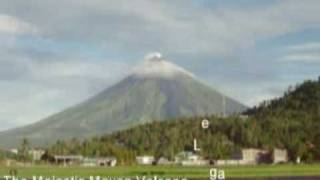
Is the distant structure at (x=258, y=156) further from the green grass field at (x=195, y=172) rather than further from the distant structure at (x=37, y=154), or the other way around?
the distant structure at (x=37, y=154)

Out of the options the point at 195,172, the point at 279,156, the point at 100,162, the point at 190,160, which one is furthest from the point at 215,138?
the point at 279,156

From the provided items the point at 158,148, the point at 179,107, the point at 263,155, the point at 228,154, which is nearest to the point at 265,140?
the point at 263,155

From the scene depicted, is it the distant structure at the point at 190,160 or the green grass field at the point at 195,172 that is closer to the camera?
the distant structure at the point at 190,160

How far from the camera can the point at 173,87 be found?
128 meters

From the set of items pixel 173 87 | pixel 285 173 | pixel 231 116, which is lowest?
pixel 285 173

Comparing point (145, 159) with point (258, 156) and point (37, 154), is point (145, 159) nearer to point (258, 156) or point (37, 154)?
point (258, 156)

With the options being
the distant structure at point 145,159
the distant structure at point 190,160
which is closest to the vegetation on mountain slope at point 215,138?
the distant structure at point 145,159

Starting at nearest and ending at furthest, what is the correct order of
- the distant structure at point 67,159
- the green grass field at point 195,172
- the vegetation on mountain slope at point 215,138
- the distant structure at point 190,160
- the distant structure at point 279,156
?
the distant structure at point 190,160, the green grass field at point 195,172, the vegetation on mountain slope at point 215,138, the distant structure at point 67,159, the distant structure at point 279,156

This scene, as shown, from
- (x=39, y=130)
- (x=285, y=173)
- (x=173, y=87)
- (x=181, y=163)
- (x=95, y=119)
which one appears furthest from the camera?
(x=173, y=87)

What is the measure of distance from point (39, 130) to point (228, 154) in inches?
2299

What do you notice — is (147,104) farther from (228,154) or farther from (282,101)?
(228,154)

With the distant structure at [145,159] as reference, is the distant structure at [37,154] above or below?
above

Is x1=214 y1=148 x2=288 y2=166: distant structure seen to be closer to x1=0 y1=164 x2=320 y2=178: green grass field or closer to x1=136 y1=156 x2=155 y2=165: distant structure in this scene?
x1=0 y1=164 x2=320 y2=178: green grass field

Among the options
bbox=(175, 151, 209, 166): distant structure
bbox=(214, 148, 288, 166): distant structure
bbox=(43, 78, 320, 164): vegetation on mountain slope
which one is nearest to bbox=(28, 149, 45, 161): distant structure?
bbox=(43, 78, 320, 164): vegetation on mountain slope
